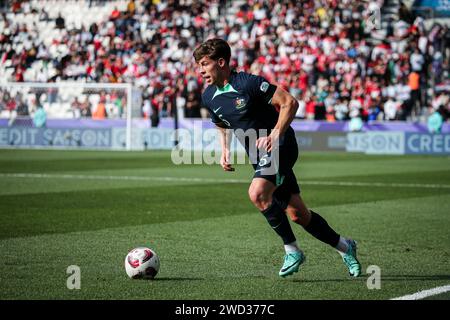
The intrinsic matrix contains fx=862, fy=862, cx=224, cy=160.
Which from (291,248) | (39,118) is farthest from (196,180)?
(39,118)

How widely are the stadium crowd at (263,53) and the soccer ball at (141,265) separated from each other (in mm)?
25337

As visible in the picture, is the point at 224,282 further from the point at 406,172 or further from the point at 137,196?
the point at 406,172

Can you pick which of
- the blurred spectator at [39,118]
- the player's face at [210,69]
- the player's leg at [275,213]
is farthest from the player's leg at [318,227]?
the blurred spectator at [39,118]

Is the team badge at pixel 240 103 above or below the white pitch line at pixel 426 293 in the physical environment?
above

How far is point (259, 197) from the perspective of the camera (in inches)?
291

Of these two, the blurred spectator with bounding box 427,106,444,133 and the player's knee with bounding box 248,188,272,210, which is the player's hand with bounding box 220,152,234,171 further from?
the blurred spectator with bounding box 427,106,444,133

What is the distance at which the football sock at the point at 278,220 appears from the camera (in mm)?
7520

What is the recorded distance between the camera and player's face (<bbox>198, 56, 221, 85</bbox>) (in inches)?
294

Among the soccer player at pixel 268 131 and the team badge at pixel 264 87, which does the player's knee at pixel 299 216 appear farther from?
the team badge at pixel 264 87

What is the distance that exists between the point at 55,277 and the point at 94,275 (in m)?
0.35

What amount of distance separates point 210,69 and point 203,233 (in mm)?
3559

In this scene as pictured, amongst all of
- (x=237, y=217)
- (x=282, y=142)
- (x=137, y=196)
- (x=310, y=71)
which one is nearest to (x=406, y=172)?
(x=137, y=196)

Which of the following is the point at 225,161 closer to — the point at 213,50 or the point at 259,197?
the point at 259,197

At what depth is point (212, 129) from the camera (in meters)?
32.3
